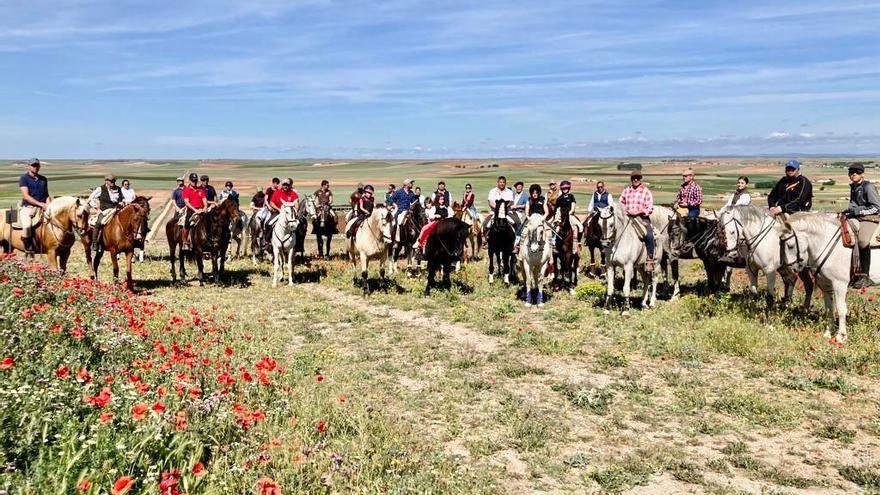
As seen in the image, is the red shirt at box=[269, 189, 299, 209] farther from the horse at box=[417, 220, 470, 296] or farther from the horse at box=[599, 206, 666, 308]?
the horse at box=[599, 206, 666, 308]

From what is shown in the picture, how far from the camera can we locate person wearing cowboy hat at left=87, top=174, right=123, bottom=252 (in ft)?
50.2

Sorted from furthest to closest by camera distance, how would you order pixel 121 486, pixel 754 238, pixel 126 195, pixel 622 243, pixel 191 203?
1. pixel 126 195
2. pixel 191 203
3. pixel 622 243
4. pixel 754 238
5. pixel 121 486

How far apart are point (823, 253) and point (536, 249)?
600cm

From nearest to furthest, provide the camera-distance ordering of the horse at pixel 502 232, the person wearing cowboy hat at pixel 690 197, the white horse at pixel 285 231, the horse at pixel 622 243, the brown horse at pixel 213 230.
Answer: the horse at pixel 622 243 → the person wearing cowboy hat at pixel 690 197 → the horse at pixel 502 232 → the brown horse at pixel 213 230 → the white horse at pixel 285 231

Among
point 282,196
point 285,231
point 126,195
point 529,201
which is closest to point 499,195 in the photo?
point 529,201

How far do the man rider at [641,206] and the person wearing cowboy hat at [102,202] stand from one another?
14509 mm

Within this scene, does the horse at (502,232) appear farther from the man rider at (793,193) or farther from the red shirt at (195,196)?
the red shirt at (195,196)

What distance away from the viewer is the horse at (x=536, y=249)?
1377cm

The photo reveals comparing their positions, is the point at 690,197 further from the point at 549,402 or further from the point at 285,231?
the point at 285,231

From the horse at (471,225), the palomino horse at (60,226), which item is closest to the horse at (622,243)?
the horse at (471,225)

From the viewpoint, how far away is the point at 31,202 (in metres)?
14.0

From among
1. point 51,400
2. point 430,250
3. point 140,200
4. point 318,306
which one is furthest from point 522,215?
point 51,400

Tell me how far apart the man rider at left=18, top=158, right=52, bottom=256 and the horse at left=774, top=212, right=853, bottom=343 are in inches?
697

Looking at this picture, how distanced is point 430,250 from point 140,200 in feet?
27.5
